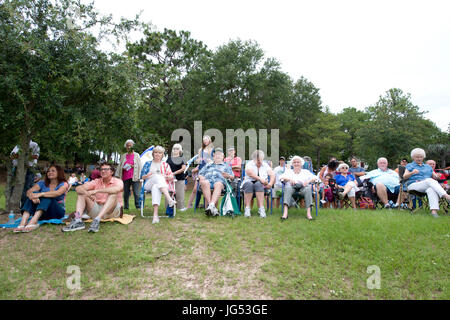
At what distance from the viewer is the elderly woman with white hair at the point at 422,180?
19.4 ft

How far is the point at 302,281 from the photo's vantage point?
3561mm

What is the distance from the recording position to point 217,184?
19.7 feet

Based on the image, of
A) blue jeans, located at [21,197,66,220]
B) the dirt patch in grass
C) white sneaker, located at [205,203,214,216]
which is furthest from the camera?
white sneaker, located at [205,203,214,216]

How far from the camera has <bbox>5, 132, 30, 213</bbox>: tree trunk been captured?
6.06 metres

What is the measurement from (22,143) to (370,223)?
7.67 meters

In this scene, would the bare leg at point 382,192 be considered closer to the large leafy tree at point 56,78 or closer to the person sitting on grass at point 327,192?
the person sitting on grass at point 327,192

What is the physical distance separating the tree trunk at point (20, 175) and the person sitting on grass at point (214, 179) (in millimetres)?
4069

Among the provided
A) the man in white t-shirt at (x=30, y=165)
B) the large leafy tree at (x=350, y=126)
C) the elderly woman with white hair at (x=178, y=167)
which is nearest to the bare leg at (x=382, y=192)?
the elderly woman with white hair at (x=178, y=167)

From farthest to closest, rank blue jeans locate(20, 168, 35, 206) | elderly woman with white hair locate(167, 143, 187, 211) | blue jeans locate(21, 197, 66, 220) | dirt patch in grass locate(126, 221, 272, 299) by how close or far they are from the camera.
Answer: elderly woman with white hair locate(167, 143, 187, 211), blue jeans locate(20, 168, 35, 206), blue jeans locate(21, 197, 66, 220), dirt patch in grass locate(126, 221, 272, 299)

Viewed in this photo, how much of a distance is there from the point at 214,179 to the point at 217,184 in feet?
0.86

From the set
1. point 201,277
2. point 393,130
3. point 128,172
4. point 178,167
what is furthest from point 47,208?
point 393,130

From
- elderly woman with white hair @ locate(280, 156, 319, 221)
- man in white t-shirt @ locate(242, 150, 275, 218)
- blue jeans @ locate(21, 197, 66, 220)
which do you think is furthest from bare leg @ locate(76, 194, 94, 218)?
elderly woman with white hair @ locate(280, 156, 319, 221)

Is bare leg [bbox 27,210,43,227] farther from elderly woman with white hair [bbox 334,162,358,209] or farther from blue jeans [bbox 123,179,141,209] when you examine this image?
elderly woman with white hair [bbox 334,162,358,209]
